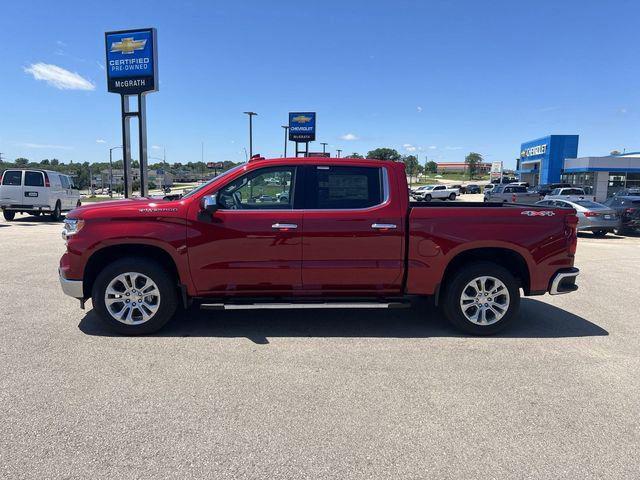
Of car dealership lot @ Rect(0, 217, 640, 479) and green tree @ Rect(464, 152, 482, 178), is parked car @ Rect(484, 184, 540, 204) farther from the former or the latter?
green tree @ Rect(464, 152, 482, 178)

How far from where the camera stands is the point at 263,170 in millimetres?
5188

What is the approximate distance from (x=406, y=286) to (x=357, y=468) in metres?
2.62

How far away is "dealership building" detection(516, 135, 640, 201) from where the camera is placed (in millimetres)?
47156

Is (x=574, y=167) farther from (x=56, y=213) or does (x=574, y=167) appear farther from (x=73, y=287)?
(x=73, y=287)

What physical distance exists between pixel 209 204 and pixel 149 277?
1.04 m

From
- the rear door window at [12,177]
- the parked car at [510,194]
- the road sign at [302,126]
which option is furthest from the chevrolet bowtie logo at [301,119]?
the rear door window at [12,177]

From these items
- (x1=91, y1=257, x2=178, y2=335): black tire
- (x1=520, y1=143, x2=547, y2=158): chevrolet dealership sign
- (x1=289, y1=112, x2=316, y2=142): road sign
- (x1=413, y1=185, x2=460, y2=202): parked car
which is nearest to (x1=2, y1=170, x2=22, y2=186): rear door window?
(x1=91, y1=257, x2=178, y2=335): black tire

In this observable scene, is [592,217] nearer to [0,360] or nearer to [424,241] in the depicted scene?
[424,241]

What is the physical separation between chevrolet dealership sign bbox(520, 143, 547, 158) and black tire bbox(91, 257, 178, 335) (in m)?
62.2

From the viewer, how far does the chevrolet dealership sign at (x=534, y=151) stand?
196 feet

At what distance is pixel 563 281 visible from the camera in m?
5.29

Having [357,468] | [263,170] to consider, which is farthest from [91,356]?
[357,468]

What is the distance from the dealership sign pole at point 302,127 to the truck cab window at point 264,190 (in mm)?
49331

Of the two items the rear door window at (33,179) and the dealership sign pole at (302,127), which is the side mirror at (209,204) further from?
the dealership sign pole at (302,127)
